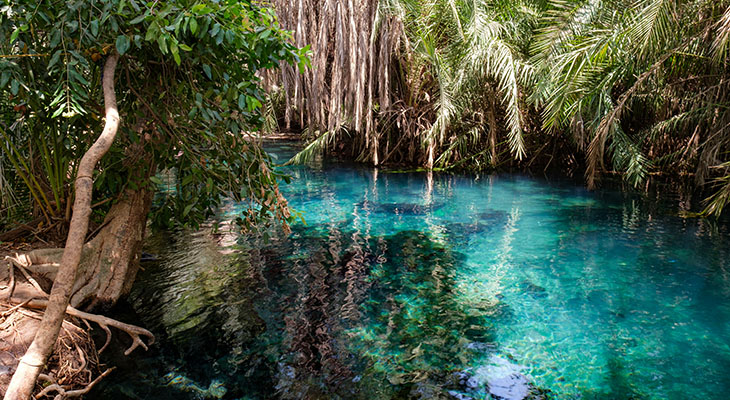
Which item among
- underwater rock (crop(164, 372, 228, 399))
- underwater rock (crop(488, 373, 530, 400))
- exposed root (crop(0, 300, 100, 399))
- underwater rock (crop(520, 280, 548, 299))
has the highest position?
exposed root (crop(0, 300, 100, 399))

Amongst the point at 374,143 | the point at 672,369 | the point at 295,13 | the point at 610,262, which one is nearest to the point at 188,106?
the point at 672,369

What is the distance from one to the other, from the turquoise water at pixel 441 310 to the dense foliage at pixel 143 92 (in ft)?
3.59

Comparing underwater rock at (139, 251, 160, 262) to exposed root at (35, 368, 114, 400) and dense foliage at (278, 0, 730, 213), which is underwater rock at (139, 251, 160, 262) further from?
dense foliage at (278, 0, 730, 213)

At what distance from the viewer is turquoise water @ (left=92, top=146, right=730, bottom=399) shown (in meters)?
3.69

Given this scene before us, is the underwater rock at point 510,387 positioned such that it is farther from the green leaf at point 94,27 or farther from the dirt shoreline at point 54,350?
the green leaf at point 94,27

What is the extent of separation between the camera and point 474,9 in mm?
11125

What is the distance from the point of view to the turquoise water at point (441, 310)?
3686 millimetres

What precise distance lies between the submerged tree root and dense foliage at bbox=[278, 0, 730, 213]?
273 inches

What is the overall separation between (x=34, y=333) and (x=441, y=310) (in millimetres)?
3424

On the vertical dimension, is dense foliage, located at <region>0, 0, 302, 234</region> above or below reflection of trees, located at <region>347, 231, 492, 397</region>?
above

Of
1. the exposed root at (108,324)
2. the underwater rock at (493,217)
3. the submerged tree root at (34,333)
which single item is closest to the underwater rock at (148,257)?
the submerged tree root at (34,333)

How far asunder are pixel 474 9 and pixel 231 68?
8751mm

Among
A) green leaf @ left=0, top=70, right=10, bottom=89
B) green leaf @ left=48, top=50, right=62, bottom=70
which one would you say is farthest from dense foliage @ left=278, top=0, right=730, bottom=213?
green leaf @ left=0, top=70, right=10, bottom=89

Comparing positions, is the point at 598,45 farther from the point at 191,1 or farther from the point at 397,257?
the point at 191,1
